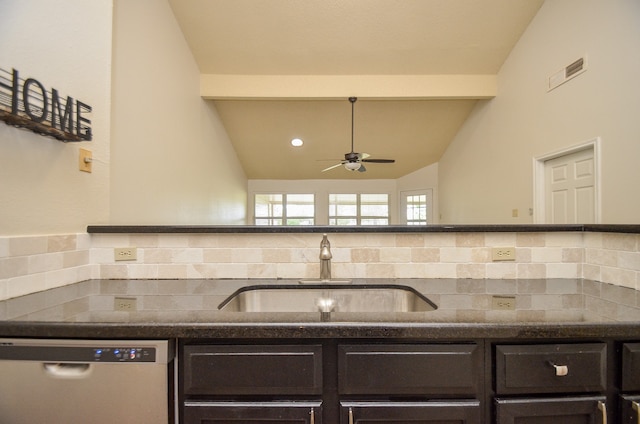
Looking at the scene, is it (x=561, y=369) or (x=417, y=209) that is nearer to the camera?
(x=561, y=369)

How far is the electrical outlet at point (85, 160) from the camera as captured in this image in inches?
50.3

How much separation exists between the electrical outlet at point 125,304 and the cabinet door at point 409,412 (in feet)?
2.23

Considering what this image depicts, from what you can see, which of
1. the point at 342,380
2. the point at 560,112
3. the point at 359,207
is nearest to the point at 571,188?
the point at 560,112

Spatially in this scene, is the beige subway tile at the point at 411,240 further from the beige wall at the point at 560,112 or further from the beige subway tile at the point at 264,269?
the beige wall at the point at 560,112

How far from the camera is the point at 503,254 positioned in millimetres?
1298

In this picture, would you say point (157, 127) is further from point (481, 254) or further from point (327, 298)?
point (481, 254)

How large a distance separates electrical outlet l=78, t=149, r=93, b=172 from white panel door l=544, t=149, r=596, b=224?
12.7 ft

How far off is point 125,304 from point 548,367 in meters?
1.23

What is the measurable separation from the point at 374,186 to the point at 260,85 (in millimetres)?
4131

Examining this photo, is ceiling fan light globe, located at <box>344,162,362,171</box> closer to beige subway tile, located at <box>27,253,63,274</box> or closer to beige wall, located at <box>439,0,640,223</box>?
beige wall, located at <box>439,0,640,223</box>

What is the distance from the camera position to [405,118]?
203 inches

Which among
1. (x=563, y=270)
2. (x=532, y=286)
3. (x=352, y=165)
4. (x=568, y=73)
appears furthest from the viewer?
(x=352, y=165)

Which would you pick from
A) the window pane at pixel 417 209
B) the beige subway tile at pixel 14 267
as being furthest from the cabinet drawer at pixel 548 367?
the window pane at pixel 417 209

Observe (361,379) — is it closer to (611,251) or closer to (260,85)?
(611,251)
